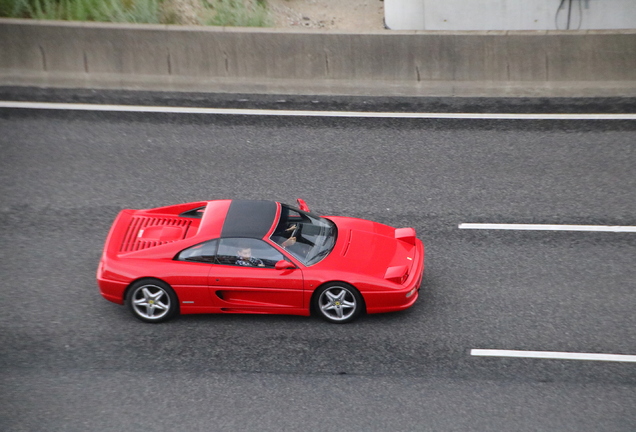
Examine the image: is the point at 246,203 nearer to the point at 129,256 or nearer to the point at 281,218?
the point at 281,218

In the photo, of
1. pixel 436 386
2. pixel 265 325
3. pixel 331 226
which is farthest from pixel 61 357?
pixel 436 386

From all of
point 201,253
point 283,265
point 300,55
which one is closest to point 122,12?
point 300,55

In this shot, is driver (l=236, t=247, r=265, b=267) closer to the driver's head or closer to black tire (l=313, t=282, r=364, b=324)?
the driver's head

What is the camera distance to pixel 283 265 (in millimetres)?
7848

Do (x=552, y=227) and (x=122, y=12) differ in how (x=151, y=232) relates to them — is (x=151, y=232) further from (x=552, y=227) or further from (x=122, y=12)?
(x=122, y=12)

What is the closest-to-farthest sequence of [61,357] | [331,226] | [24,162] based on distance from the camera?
1. [61,357]
2. [331,226]
3. [24,162]

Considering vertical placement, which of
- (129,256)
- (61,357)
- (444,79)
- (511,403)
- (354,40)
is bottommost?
(511,403)

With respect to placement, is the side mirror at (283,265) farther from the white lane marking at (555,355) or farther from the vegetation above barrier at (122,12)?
the vegetation above barrier at (122,12)

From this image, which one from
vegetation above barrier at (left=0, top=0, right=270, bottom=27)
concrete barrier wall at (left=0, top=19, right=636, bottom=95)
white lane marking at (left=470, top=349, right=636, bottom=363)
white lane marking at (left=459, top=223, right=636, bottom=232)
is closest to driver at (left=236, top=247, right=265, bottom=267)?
white lane marking at (left=470, top=349, right=636, bottom=363)

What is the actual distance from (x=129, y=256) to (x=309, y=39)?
20.9 ft

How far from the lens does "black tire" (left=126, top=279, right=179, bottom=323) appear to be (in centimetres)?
800

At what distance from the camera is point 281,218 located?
8328 millimetres

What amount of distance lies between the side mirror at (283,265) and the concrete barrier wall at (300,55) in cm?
605

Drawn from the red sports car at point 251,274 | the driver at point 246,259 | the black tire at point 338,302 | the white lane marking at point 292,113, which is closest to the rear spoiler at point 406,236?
the red sports car at point 251,274
